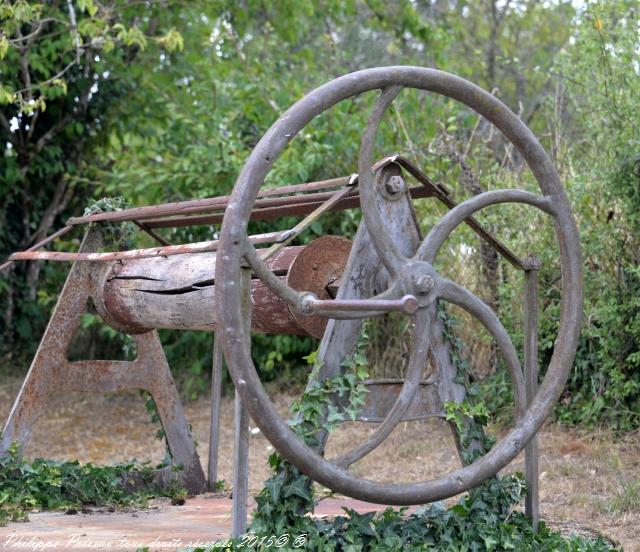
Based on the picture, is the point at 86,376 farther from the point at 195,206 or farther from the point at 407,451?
the point at 407,451

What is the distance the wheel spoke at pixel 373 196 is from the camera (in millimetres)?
2846

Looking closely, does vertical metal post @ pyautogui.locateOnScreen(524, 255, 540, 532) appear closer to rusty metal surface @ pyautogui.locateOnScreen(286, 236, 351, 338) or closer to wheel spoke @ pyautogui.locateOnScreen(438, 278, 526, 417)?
wheel spoke @ pyautogui.locateOnScreen(438, 278, 526, 417)

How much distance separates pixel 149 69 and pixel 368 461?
4.30m

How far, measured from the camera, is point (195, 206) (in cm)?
359

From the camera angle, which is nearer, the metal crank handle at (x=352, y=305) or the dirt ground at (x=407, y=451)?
the metal crank handle at (x=352, y=305)

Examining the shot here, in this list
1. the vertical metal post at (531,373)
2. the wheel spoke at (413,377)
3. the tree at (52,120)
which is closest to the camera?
the wheel spoke at (413,377)

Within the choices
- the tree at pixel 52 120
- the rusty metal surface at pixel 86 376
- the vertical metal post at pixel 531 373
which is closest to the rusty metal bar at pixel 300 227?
the vertical metal post at pixel 531 373

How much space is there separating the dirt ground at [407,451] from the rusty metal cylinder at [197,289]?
1.42 m

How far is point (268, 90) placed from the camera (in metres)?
7.75

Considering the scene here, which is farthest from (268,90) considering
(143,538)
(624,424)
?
(143,538)

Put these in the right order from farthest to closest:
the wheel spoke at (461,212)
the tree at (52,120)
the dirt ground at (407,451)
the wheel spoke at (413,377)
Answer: the tree at (52,120), the dirt ground at (407,451), the wheel spoke at (461,212), the wheel spoke at (413,377)

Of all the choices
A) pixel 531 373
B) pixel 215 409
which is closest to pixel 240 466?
pixel 531 373

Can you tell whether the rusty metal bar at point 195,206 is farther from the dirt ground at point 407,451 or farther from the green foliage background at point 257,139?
the dirt ground at point 407,451

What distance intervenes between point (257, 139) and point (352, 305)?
17.2 ft
